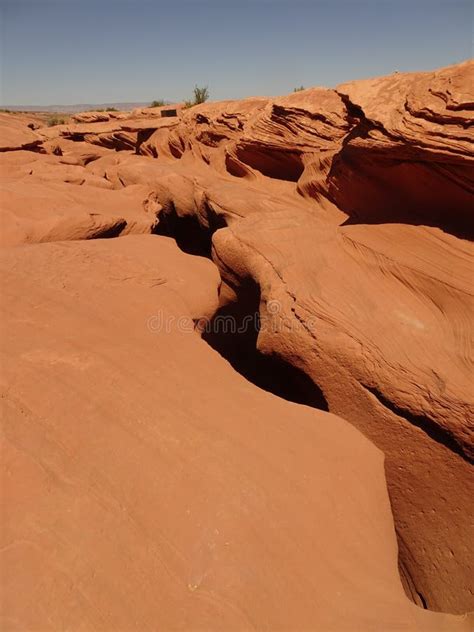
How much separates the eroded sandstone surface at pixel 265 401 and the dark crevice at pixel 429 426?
0.05 ft

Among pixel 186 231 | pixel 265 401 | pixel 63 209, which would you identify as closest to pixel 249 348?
pixel 265 401

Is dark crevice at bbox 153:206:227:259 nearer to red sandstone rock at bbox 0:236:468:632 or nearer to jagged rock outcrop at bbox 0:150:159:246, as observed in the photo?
jagged rock outcrop at bbox 0:150:159:246

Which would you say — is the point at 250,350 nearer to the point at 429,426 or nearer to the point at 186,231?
the point at 429,426

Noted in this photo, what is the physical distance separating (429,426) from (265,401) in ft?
3.30

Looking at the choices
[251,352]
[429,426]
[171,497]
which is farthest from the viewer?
[251,352]

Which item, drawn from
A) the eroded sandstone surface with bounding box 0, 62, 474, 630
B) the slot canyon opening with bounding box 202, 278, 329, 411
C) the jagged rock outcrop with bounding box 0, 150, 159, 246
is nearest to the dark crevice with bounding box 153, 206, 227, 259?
the jagged rock outcrop with bounding box 0, 150, 159, 246

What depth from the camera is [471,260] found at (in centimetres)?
290

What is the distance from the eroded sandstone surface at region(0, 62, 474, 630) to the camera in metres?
1.47

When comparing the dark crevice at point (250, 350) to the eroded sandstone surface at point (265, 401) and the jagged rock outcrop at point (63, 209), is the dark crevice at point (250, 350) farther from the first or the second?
the jagged rock outcrop at point (63, 209)

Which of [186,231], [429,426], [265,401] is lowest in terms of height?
[186,231]

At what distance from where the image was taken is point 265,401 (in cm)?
231

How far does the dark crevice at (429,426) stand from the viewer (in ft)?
7.98

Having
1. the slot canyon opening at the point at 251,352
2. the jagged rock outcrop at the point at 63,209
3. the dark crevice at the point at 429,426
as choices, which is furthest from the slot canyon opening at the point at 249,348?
the jagged rock outcrop at the point at 63,209

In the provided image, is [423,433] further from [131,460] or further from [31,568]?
[31,568]
